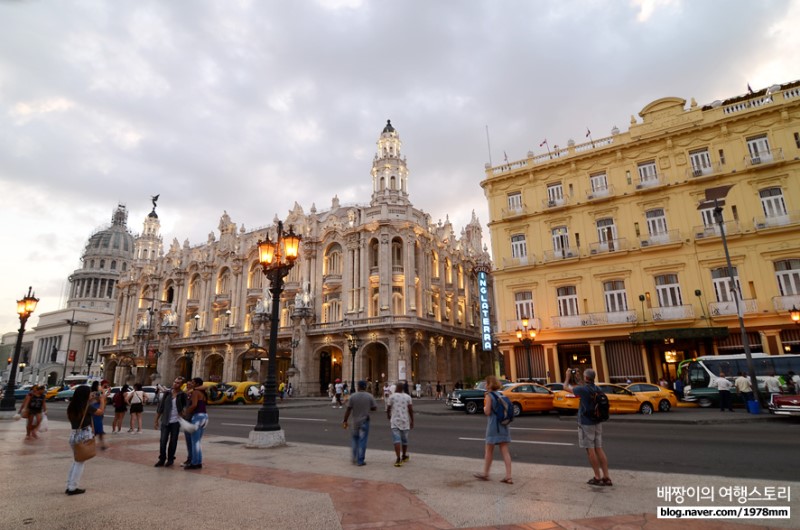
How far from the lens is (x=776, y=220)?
24.4 m

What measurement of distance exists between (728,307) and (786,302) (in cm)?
252

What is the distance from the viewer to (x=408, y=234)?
147 feet

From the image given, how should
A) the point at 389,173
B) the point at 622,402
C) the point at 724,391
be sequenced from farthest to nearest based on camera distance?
the point at 389,173 < the point at 724,391 < the point at 622,402

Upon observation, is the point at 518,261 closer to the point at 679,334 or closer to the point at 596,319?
the point at 596,319

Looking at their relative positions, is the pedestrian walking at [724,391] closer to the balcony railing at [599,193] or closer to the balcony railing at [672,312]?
the balcony railing at [672,312]

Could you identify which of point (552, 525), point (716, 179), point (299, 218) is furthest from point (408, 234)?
point (552, 525)

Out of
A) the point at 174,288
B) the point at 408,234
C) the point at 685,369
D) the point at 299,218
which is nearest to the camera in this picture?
the point at 685,369

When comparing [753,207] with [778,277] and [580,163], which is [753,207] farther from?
[580,163]

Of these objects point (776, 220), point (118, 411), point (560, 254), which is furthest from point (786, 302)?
point (118, 411)

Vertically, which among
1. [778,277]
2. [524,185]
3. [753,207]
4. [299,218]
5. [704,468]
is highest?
[299,218]

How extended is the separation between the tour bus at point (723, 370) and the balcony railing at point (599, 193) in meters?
11.6

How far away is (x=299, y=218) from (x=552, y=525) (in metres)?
48.9

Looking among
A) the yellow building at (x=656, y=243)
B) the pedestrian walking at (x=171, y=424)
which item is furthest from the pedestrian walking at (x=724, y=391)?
the pedestrian walking at (x=171, y=424)

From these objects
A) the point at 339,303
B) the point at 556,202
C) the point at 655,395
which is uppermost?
the point at 556,202
